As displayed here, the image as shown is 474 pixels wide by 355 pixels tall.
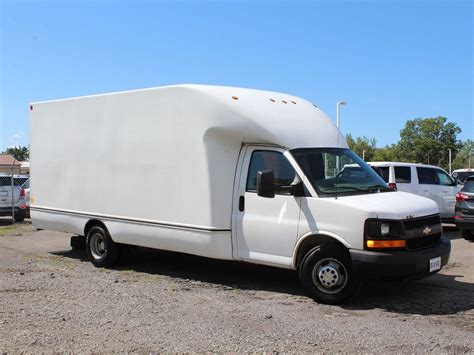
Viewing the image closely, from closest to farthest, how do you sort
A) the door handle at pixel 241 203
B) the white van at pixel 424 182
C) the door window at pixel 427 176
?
the door handle at pixel 241 203, the white van at pixel 424 182, the door window at pixel 427 176

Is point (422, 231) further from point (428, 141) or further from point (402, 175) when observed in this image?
point (428, 141)

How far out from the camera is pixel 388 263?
238 inches

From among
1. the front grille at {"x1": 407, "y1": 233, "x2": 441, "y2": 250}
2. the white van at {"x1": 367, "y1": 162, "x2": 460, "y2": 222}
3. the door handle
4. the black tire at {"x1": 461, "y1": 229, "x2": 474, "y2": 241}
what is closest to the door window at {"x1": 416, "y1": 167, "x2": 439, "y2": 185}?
the white van at {"x1": 367, "y1": 162, "x2": 460, "y2": 222}

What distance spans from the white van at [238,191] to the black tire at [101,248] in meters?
0.02

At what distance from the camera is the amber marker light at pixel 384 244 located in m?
6.09

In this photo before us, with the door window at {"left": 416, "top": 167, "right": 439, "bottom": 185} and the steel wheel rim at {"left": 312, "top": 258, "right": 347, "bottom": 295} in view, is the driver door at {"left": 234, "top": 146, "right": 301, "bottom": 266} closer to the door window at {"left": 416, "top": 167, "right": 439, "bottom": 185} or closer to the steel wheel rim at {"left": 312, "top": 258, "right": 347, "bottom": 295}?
the steel wheel rim at {"left": 312, "top": 258, "right": 347, "bottom": 295}

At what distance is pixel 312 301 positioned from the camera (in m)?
6.59

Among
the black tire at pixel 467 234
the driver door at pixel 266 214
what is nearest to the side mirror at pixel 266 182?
the driver door at pixel 266 214

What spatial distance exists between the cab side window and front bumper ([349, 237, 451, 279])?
4.26 feet

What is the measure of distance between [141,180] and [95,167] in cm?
118

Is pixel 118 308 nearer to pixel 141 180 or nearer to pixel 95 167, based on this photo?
pixel 141 180

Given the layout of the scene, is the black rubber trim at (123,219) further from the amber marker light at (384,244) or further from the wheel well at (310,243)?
the amber marker light at (384,244)

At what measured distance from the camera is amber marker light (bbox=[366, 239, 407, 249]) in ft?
20.0

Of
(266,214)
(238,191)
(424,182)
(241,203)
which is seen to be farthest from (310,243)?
(424,182)
